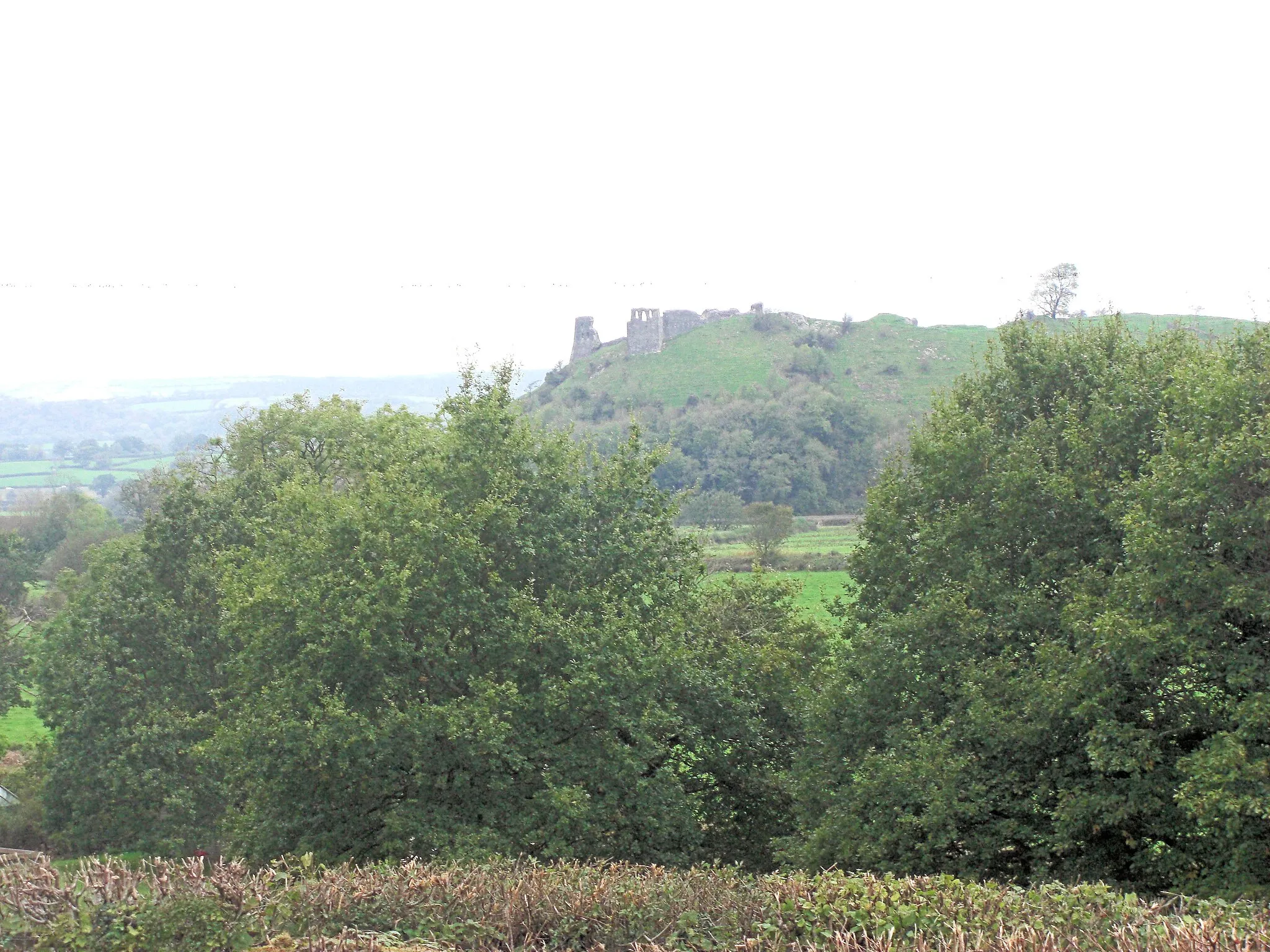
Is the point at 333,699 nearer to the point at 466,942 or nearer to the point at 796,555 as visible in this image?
the point at 466,942

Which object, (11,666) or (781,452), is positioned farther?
(781,452)

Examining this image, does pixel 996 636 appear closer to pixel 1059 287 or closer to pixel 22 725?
pixel 22 725

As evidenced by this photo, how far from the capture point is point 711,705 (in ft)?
76.5

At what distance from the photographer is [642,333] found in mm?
197750

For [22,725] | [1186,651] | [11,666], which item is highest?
[1186,651]

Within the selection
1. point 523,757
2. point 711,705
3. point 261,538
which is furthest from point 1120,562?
point 261,538

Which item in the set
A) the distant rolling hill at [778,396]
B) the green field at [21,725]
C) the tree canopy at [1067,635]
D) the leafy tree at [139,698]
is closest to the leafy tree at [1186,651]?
the tree canopy at [1067,635]

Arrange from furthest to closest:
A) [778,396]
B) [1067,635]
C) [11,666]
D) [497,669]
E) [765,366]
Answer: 1. [765,366]
2. [778,396]
3. [11,666]
4. [497,669]
5. [1067,635]

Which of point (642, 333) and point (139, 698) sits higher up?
point (642, 333)

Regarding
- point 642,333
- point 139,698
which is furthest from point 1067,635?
point 642,333

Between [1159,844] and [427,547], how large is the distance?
14492 mm

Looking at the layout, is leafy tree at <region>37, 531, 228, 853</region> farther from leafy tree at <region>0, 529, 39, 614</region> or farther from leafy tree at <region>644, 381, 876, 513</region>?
leafy tree at <region>644, 381, 876, 513</region>

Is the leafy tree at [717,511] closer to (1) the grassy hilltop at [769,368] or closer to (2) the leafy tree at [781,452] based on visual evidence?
(2) the leafy tree at [781,452]

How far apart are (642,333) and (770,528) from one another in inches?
4611
